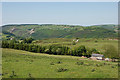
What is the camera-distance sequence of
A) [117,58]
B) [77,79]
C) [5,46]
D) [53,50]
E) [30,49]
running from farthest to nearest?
[5,46], [30,49], [53,50], [117,58], [77,79]

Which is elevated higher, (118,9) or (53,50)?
(118,9)

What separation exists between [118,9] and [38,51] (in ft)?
209

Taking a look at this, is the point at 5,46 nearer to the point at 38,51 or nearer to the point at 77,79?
the point at 38,51

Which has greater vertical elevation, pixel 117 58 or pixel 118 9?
pixel 118 9

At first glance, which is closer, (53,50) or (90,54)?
(90,54)

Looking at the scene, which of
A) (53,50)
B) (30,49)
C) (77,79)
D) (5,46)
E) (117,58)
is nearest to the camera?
(77,79)

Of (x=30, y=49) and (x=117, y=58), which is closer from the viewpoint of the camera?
(x=117, y=58)

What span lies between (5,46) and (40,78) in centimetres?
8733

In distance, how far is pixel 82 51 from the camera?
80.8 metres

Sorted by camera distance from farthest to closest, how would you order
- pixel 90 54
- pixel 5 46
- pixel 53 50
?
1. pixel 5 46
2. pixel 53 50
3. pixel 90 54

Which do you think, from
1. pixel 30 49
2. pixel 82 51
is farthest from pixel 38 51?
pixel 82 51

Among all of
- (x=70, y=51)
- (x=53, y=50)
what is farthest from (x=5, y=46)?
(x=70, y=51)

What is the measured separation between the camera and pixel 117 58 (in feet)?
190

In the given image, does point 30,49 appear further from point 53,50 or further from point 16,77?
point 16,77
